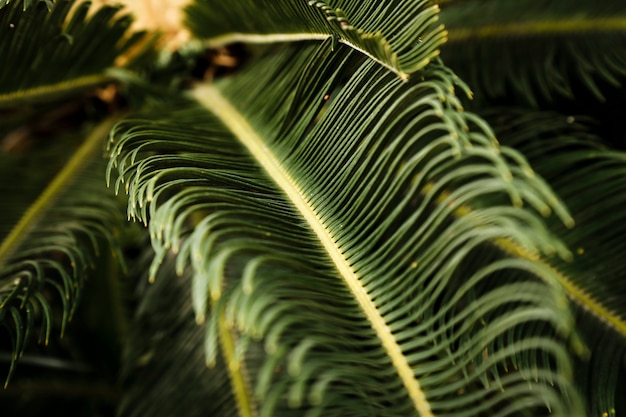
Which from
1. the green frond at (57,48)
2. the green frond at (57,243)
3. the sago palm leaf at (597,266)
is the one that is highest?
the green frond at (57,48)

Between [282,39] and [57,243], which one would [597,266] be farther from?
[57,243]

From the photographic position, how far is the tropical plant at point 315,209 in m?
0.50

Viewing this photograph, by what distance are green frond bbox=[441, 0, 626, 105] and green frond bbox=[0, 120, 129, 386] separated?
0.55 meters

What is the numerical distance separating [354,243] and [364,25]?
224 millimetres

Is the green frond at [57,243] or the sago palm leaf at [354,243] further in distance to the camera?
the green frond at [57,243]

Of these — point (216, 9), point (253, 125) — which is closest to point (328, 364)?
point (253, 125)

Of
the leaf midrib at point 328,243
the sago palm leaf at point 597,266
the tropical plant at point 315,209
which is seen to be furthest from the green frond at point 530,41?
the leaf midrib at point 328,243

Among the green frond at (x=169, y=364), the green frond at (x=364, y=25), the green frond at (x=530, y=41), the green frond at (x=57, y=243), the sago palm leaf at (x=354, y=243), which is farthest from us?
the green frond at (x=530, y=41)

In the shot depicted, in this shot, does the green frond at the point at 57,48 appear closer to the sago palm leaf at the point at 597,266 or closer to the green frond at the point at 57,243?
the green frond at the point at 57,243

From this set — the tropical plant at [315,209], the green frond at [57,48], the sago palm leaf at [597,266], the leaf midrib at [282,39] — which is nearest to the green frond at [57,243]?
the tropical plant at [315,209]

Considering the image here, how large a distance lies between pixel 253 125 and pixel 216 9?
0.72 feet

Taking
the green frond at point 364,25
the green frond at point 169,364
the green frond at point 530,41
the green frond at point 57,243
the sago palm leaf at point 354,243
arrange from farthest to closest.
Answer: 1. the green frond at point 530,41
2. the green frond at point 169,364
3. the green frond at point 57,243
4. the green frond at point 364,25
5. the sago palm leaf at point 354,243

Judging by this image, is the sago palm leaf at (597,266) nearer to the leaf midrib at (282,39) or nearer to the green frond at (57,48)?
the leaf midrib at (282,39)

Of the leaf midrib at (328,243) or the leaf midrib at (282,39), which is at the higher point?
the leaf midrib at (282,39)
